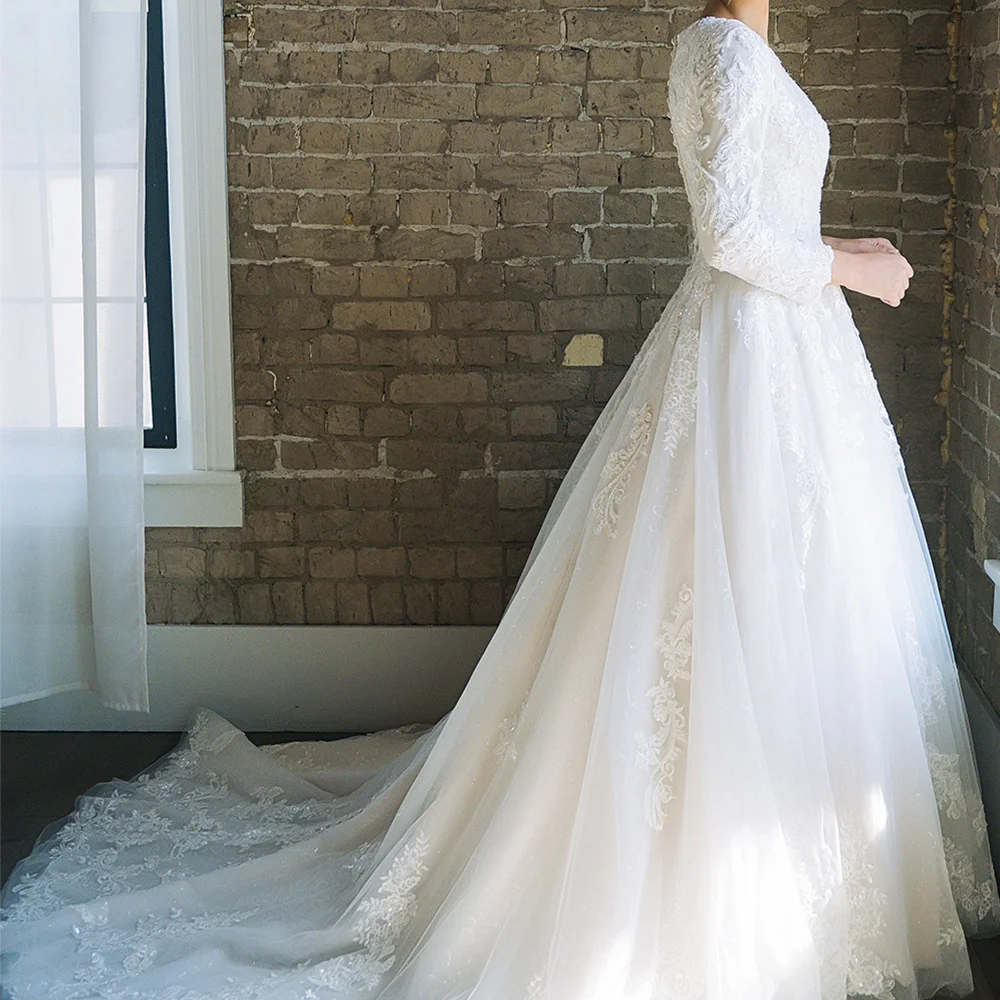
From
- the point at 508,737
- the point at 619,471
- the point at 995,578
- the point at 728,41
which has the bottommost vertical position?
the point at 508,737

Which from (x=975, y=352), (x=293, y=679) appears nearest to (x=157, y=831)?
(x=293, y=679)

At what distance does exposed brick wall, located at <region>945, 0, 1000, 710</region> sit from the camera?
3.08 metres

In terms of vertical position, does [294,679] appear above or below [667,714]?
below

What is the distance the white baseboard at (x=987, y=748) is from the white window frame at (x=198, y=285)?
2.01 m

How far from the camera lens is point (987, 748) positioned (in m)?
3.07

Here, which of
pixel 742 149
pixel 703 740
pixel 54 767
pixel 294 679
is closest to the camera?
pixel 703 740

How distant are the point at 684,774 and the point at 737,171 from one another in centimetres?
→ 106

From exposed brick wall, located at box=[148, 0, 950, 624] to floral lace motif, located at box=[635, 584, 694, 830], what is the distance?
142 cm

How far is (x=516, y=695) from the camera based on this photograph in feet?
8.51

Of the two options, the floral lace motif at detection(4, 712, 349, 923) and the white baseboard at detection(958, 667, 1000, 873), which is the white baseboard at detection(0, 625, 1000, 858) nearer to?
the floral lace motif at detection(4, 712, 349, 923)

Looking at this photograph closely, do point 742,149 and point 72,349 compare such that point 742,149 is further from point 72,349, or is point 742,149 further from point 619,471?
point 72,349

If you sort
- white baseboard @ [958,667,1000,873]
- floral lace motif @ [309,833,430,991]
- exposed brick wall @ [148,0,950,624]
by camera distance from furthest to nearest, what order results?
exposed brick wall @ [148,0,950,624] → white baseboard @ [958,667,1000,873] → floral lace motif @ [309,833,430,991]

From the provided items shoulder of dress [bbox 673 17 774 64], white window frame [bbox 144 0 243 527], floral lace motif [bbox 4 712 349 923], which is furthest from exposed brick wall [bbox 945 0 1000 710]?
Answer: white window frame [bbox 144 0 243 527]

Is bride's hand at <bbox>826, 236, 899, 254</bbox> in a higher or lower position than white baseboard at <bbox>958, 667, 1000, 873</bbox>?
higher
